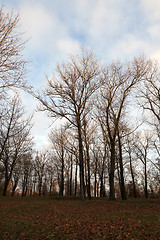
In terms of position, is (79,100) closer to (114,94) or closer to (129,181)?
(114,94)

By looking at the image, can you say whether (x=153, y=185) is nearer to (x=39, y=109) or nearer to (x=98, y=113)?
(x=98, y=113)

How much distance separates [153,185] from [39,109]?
3751 centimetres

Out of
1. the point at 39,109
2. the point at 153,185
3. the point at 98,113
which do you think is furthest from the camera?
the point at 153,185

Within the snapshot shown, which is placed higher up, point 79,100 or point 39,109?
point 79,100

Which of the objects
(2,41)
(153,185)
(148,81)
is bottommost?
(153,185)

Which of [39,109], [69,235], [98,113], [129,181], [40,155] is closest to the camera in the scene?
[69,235]

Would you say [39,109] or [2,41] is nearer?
[2,41]

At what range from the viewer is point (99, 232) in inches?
253

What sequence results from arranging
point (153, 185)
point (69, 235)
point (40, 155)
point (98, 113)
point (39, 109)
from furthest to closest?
point (40, 155)
point (153, 185)
point (98, 113)
point (39, 109)
point (69, 235)

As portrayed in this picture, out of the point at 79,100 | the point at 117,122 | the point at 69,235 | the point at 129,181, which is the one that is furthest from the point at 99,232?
the point at 129,181

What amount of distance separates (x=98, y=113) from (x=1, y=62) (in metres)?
14.1

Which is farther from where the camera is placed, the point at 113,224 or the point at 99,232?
the point at 113,224

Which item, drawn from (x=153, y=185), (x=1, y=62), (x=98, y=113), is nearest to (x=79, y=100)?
(x=98, y=113)

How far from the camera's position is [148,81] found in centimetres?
1781
